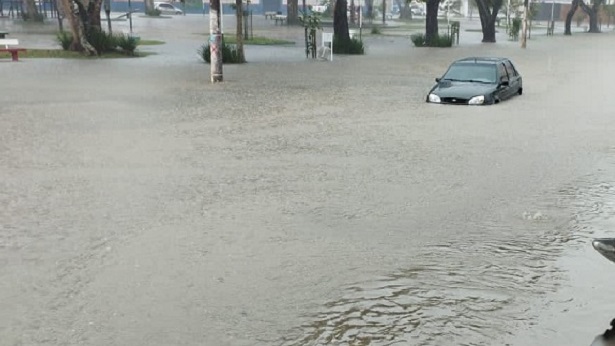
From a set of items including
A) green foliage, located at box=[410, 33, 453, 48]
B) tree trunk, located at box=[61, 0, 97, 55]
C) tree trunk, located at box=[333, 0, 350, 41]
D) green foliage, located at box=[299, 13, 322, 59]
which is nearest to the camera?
tree trunk, located at box=[61, 0, 97, 55]

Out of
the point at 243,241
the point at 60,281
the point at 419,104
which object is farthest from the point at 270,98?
the point at 60,281

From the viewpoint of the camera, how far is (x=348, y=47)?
35.0 meters

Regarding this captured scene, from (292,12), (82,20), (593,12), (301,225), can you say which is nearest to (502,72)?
(301,225)

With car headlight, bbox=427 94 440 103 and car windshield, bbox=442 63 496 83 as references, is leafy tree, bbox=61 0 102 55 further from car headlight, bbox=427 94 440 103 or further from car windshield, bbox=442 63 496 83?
car headlight, bbox=427 94 440 103

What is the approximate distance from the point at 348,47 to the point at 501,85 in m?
17.9

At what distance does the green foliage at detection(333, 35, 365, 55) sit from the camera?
1378 inches

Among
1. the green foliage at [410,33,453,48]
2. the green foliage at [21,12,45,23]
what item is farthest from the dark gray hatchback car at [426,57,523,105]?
the green foliage at [21,12,45,23]

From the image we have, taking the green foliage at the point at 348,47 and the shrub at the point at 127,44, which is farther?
the green foliage at the point at 348,47

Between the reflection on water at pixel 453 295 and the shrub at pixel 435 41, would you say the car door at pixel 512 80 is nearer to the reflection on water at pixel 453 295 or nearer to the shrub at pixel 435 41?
the reflection on water at pixel 453 295

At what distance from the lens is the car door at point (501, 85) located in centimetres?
1767

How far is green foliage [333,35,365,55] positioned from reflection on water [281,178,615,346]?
28349mm

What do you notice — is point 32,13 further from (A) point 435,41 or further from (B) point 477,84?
(B) point 477,84

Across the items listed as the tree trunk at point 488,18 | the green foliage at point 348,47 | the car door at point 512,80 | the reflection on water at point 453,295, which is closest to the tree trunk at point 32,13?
the green foliage at point 348,47

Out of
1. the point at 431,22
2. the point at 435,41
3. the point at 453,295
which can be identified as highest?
the point at 431,22
